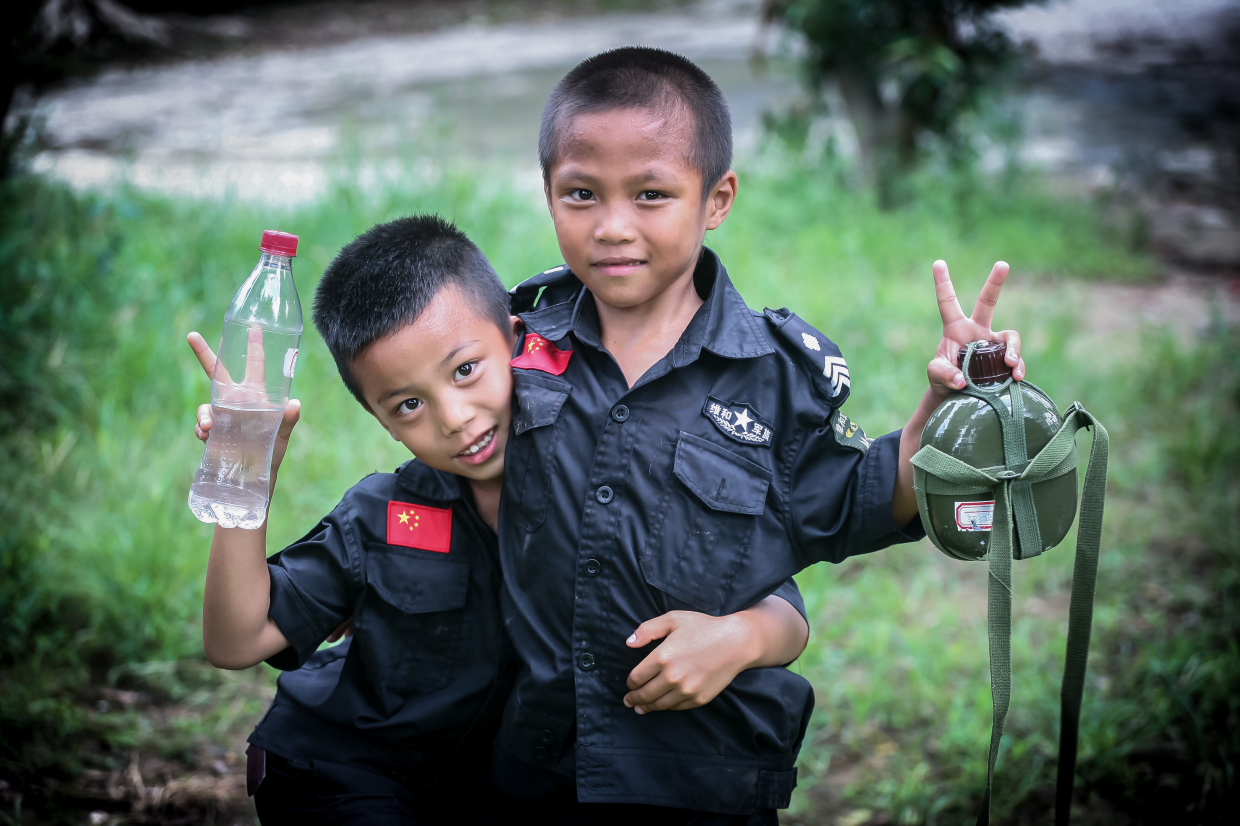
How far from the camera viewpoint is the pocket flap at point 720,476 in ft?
5.60

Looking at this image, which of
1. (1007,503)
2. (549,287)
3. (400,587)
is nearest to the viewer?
(1007,503)

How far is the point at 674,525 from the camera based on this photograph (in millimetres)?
1719

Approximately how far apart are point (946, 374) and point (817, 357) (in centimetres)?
24

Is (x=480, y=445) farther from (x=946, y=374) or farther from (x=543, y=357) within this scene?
(x=946, y=374)

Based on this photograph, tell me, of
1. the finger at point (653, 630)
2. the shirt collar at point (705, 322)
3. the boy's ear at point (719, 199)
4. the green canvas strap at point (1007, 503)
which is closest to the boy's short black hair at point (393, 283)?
the shirt collar at point (705, 322)

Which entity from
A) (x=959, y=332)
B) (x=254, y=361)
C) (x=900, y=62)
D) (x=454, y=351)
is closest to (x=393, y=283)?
(x=454, y=351)

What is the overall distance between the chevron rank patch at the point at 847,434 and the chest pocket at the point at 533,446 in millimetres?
478

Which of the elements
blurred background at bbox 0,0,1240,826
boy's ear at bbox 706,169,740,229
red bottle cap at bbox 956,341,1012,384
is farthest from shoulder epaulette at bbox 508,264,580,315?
blurred background at bbox 0,0,1240,826

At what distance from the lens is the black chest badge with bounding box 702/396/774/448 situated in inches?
68.6

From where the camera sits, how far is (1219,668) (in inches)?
110

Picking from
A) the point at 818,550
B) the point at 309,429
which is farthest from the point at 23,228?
the point at 818,550

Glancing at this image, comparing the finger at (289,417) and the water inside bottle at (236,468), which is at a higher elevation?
the finger at (289,417)

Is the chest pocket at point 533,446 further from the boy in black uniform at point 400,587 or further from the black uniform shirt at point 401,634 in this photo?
the black uniform shirt at point 401,634

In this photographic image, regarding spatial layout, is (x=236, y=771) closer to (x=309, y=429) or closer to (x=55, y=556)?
(x=55, y=556)
